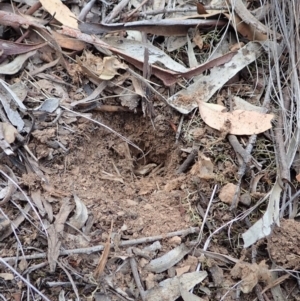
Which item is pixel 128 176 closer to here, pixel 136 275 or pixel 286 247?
pixel 136 275

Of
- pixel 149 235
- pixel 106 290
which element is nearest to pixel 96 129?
pixel 149 235

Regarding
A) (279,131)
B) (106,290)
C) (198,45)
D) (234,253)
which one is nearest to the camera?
(106,290)

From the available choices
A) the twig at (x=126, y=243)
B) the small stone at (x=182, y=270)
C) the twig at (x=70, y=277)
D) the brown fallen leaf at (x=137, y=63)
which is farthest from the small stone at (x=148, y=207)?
the brown fallen leaf at (x=137, y=63)

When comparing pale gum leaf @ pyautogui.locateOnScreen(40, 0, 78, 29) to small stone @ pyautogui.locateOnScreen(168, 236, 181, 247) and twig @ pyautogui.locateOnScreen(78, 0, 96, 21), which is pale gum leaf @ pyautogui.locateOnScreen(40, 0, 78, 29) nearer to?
twig @ pyautogui.locateOnScreen(78, 0, 96, 21)

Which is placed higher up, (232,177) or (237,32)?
(237,32)

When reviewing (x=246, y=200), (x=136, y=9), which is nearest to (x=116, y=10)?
(x=136, y=9)

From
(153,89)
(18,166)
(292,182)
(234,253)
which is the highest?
(153,89)

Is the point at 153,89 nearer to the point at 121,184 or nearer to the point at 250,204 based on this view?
the point at 121,184

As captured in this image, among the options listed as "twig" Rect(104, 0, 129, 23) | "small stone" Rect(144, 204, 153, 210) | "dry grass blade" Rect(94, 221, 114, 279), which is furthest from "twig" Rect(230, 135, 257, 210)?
"twig" Rect(104, 0, 129, 23)
